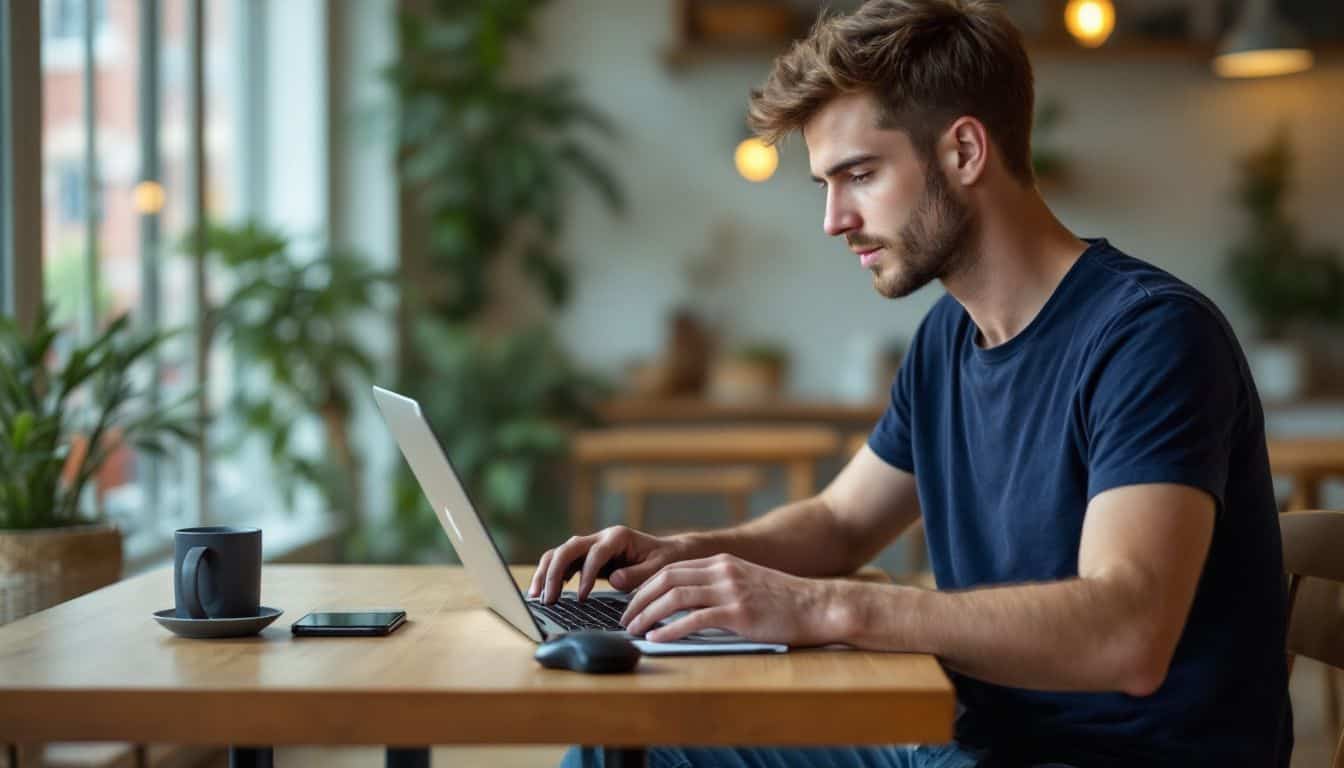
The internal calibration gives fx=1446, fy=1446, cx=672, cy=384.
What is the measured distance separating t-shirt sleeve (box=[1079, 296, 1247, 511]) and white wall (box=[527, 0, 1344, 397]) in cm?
450

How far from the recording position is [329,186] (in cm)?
491

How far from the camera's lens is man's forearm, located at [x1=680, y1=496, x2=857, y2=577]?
1.73m

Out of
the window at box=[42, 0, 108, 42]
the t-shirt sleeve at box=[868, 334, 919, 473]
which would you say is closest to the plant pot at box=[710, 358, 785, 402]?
the window at box=[42, 0, 108, 42]

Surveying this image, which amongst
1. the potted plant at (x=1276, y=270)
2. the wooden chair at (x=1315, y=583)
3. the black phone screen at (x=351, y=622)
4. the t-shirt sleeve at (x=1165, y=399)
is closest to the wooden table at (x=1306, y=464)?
the potted plant at (x=1276, y=270)

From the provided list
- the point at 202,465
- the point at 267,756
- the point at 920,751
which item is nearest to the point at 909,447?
the point at 920,751

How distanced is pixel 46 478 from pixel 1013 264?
4.84ft

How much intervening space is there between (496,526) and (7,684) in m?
3.71

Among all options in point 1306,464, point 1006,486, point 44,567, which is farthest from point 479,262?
point 1006,486

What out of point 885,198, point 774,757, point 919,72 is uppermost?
point 919,72

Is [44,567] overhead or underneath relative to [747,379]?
underneath

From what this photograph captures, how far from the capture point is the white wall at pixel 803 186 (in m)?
5.92

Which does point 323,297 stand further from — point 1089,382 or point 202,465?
point 1089,382

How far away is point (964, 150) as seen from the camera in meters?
1.62

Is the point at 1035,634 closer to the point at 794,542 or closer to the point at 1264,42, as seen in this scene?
the point at 794,542
